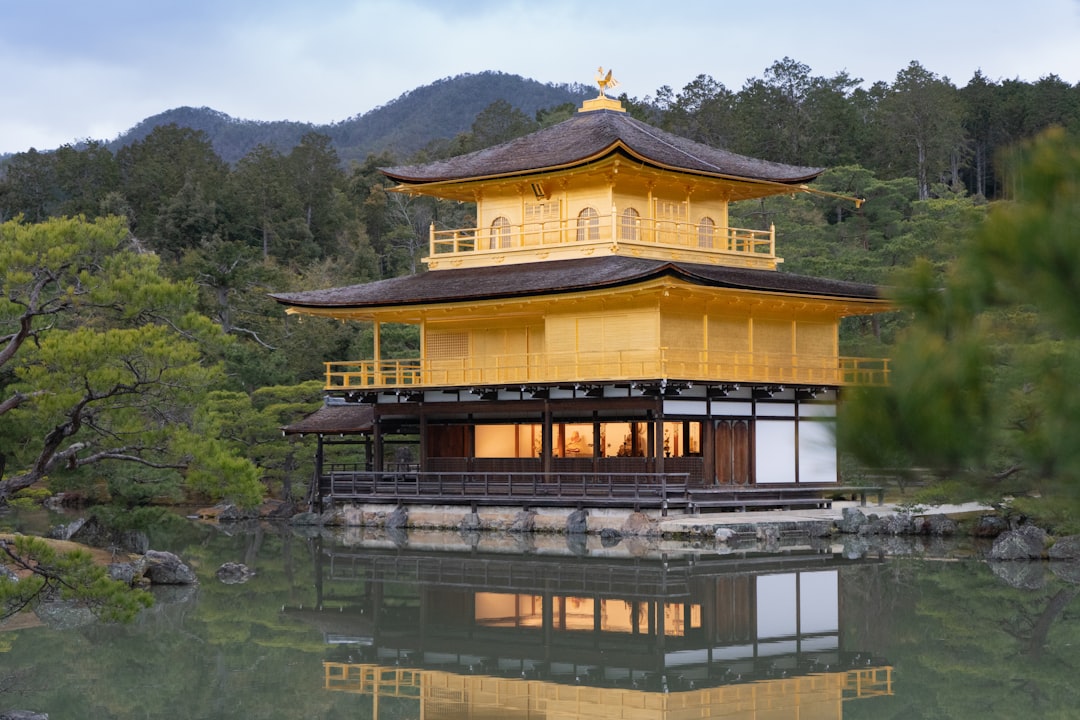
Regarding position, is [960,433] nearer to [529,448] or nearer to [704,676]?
[704,676]

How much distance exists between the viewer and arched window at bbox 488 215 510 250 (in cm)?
3247

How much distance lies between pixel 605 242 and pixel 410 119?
97.2 m

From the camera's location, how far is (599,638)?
15.2 m

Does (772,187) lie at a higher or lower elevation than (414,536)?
higher

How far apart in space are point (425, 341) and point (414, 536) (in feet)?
19.8

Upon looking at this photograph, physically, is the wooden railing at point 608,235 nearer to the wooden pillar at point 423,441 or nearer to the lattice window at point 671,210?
the lattice window at point 671,210

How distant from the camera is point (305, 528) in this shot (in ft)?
101

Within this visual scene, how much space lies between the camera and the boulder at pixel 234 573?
2058cm

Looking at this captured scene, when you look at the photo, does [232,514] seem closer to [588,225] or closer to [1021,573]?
[588,225]

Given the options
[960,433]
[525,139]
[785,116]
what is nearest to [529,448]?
[525,139]

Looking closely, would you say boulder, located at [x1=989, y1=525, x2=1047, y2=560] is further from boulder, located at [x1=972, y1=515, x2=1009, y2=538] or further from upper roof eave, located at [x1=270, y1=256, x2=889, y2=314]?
upper roof eave, located at [x1=270, y1=256, x2=889, y2=314]

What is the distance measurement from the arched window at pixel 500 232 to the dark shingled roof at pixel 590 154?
1.31m

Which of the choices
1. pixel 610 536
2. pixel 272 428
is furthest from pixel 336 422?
pixel 610 536

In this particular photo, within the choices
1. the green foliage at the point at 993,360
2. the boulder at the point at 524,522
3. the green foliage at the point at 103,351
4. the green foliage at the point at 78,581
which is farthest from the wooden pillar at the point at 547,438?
the green foliage at the point at 993,360
